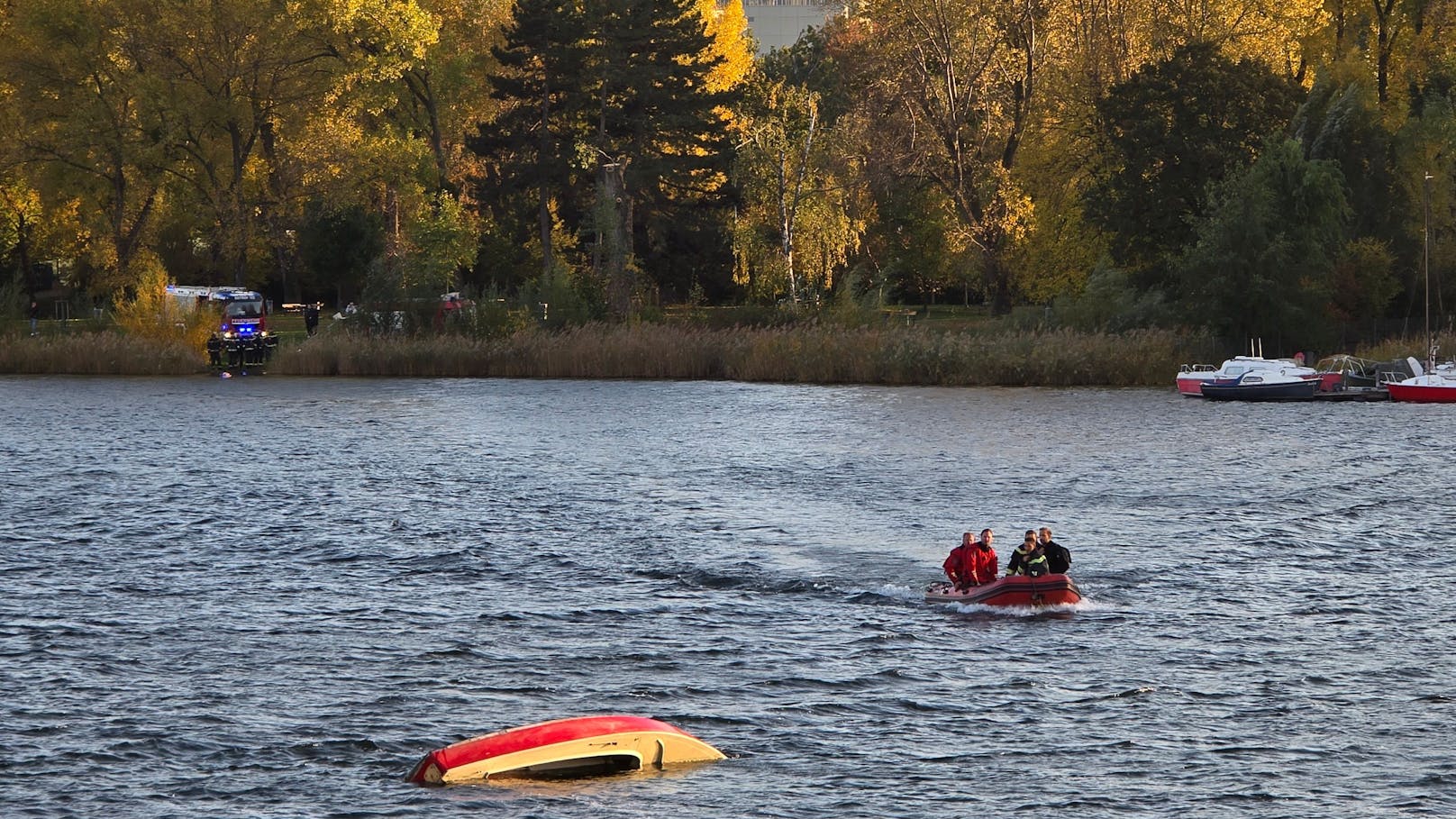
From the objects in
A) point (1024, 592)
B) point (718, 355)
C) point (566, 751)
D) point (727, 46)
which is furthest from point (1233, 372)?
point (566, 751)

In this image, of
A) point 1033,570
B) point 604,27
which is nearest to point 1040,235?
point 604,27

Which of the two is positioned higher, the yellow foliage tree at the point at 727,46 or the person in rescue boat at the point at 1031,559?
the yellow foliage tree at the point at 727,46

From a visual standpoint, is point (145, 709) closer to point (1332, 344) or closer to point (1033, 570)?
point (1033, 570)

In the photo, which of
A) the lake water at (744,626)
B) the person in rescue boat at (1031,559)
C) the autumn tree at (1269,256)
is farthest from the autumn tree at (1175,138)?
the person in rescue boat at (1031,559)

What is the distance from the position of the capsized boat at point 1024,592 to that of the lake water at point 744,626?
39 cm

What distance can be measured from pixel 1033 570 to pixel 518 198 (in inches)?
3532

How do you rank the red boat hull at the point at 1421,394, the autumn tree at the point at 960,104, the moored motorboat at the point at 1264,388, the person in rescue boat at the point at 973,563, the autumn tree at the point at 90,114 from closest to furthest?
1. the person in rescue boat at the point at 973,563
2. the red boat hull at the point at 1421,394
3. the moored motorboat at the point at 1264,388
4. the autumn tree at the point at 960,104
5. the autumn tree at the point at 90,114

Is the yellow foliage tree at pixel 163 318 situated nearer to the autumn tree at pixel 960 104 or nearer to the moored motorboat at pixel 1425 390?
the autumn tree at pixel 960 104

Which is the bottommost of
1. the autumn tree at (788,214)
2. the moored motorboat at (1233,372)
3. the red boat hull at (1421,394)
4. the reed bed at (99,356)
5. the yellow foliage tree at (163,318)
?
the red boat hull at (1421,394)

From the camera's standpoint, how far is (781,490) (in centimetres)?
5744

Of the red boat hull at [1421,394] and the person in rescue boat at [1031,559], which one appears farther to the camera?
the red boat hull at [1421,394]

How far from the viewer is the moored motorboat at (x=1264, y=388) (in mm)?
88188

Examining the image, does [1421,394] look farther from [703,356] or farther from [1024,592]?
[1024,592]

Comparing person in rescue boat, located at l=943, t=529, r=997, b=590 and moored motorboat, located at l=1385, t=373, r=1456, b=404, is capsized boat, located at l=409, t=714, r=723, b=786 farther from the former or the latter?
moored motorboat, located at l=1385, t=373, r=1456, b=404
